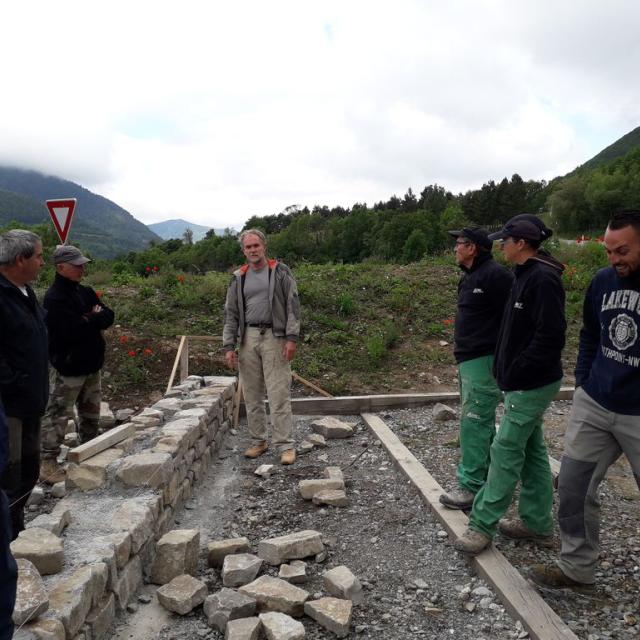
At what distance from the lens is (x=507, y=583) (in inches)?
114

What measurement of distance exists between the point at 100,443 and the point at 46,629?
2049 millimetres

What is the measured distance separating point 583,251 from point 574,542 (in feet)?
39.8

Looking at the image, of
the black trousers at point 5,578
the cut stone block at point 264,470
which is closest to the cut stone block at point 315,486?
the cut stone block at point 264,470

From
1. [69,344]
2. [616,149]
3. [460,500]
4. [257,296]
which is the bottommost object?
[460,500]

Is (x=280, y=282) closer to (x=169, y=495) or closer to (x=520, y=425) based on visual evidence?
(x=169, y=495)

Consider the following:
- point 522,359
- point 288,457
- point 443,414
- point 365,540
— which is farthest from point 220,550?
point 443,414

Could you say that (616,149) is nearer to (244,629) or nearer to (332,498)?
(332,498)

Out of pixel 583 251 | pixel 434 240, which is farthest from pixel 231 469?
pixel 434 240

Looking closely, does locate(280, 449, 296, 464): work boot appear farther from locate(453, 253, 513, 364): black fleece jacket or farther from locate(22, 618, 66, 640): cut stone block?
locate(22, 618, 66, 640): cut stone block

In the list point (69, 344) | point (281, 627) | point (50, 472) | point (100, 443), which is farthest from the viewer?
point (50, 472)

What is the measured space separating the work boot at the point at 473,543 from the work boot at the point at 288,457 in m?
2.20

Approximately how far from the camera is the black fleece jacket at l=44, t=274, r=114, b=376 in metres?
4.43

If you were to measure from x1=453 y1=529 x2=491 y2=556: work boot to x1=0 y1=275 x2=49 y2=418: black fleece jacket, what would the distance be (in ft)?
8.66

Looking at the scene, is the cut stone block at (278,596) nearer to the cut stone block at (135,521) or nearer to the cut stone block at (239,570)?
the cut stone block at (239,570)
